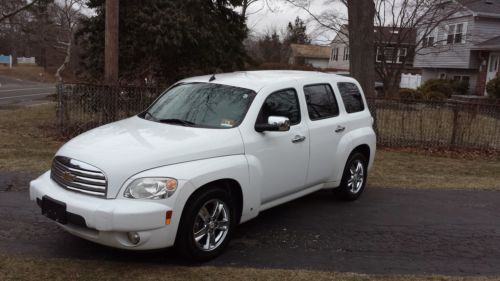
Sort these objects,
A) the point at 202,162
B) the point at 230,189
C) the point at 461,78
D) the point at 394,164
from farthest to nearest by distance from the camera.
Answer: the point at 461,78 < the point at 394,164 < the point at 230,189 < the point at 202,162

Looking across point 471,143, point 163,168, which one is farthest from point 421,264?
point 471,143

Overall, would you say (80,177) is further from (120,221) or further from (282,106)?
(282,106)

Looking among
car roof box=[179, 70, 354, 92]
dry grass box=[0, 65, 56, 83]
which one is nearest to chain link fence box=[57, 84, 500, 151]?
car roof box=[179, 70, 354, 92]

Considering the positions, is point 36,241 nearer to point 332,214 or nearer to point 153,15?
point 332,214

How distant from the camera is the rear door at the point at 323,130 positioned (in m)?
5.73

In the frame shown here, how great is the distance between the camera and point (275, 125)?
4848 mm

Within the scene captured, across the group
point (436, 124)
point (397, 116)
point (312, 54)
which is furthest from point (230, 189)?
point (312, 54)

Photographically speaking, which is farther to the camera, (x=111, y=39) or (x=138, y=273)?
(x=111, y=39)

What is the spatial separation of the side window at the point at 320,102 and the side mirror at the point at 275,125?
921 mm

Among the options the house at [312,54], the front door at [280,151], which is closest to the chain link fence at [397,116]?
the front door at [280,151]

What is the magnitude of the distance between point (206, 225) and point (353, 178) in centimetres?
293

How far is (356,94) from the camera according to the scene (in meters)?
6.92

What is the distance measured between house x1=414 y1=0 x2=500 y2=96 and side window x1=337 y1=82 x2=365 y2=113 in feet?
88.3

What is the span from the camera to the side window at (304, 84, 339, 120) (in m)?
5.83
